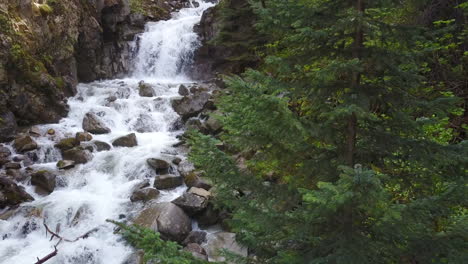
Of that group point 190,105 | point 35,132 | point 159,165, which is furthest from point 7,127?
point 190,105

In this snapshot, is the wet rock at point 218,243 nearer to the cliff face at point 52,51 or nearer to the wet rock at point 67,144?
the wet rock at point 67,144

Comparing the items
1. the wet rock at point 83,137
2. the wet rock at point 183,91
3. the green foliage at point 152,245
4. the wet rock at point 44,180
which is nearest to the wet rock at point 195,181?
the wet rock at point 44,180

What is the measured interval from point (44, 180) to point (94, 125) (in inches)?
155

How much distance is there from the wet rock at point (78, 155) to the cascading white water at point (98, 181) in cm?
21

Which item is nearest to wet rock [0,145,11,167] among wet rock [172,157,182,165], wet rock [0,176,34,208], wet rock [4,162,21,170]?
wet rock [4,162,21,170]

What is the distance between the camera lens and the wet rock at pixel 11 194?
30.9ft

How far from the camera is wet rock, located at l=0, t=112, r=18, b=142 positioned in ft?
40.4

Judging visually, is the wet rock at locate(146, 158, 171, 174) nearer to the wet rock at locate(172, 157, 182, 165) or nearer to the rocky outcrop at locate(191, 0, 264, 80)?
the wet rock at locate(172, 157, 182, 165)

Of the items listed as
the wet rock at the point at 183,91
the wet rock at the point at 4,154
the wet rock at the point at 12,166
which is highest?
the wet rock at the point at 183,91

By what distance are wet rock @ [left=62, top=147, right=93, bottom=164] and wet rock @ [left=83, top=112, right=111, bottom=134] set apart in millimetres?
1842

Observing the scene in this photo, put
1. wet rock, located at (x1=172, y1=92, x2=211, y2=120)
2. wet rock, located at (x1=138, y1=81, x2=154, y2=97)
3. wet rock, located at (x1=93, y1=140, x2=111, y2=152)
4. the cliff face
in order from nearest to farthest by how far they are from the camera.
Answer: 1. wet rock, located at (x1=93, y1=140, x2=111, y2=152)
2. the cliff face
3. wet rock, located at (x1=172, y1=92, x2=211, y2=120)
4. wet rock, located at (x1=138, y1=81, x2=154, y2=97)

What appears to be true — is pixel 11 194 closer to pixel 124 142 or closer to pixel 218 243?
pixel 124 142

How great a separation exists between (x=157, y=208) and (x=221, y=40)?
9.53 m

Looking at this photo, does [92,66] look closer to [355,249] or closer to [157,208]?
[157,208]
